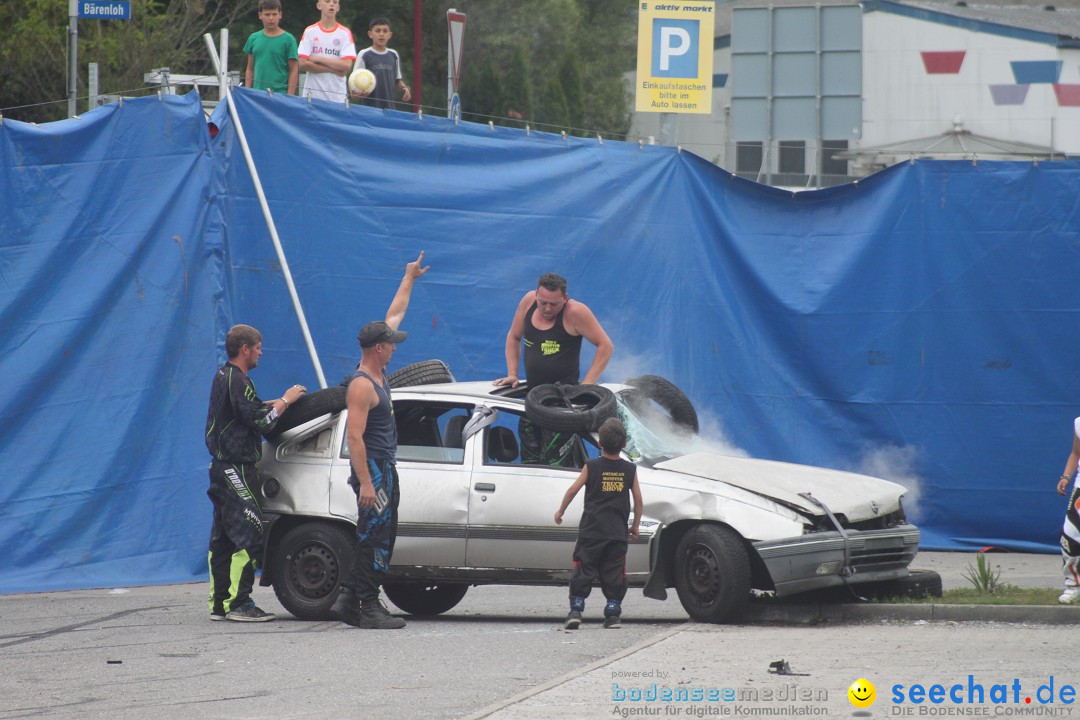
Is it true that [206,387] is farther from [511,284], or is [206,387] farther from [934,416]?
[934,416]

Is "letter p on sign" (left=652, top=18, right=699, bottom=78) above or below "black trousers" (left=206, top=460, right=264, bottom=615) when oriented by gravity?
above

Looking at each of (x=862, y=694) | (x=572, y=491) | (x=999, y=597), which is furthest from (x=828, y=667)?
(x=999, y=597)

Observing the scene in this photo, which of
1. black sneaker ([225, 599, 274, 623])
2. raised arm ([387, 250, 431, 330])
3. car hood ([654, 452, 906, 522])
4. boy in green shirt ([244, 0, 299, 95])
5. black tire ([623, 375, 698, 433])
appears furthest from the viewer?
boy in green shirt ([244, 0, 299, 95])

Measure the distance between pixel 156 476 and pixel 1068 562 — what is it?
6436mm

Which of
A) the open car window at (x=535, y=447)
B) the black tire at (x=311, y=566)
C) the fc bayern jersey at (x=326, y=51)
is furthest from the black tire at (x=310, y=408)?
the fc bayern jersey at (x=326, y=51)

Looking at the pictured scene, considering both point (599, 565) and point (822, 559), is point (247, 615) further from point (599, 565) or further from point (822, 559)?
point (822, 559)

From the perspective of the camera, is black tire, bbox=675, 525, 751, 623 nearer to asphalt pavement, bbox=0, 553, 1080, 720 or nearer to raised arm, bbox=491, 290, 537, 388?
asphalt pavement, bbox=0, 553, 1080, 720

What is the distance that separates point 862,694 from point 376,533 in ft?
11.4

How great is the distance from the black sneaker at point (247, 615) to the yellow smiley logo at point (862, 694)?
427 cm

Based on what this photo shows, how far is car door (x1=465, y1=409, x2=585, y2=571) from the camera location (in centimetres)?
884

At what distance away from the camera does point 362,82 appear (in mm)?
12281

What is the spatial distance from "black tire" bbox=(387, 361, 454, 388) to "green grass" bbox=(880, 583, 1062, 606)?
3372 millimetres

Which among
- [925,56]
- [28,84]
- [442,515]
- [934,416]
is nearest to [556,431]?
[442,515]

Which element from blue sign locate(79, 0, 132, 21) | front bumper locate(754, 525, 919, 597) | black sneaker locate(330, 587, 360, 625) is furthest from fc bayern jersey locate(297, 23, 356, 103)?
front bumper locate(754, 525, 919, 597)
